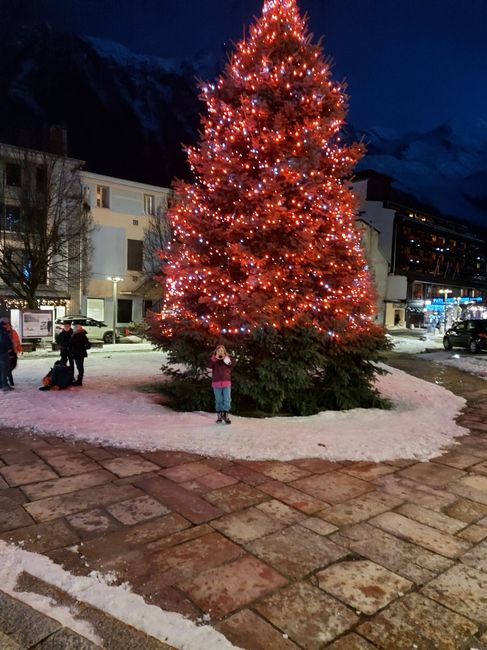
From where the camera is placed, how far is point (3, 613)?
9.53 ft

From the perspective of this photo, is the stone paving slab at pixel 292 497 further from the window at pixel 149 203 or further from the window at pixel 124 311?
the window at pixel 149 203

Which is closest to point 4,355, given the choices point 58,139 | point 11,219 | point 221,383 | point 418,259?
point 221,383

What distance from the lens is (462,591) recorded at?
3320 millimetres

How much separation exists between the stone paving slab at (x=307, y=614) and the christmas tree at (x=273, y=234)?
4.95 metres

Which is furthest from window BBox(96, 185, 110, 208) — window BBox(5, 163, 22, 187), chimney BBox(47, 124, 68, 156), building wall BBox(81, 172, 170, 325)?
window BBox(5, 163, 22, 187)

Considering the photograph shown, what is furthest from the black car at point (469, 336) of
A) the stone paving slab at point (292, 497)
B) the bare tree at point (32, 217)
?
the bare tree at point (32, 217)

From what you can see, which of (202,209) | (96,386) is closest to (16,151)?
(96,386)

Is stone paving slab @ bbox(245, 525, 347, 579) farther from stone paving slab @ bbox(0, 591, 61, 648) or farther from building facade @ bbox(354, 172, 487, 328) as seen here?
building facade @ bbox(354, 172, 487, 328)

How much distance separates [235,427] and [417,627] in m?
4.65

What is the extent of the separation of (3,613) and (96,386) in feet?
27.3

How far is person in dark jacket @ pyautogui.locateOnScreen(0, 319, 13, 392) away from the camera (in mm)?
10016

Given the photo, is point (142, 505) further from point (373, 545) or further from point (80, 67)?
point (80, 67)

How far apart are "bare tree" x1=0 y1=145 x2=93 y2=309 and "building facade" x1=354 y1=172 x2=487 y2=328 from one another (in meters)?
36.7

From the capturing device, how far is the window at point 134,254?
115ft
